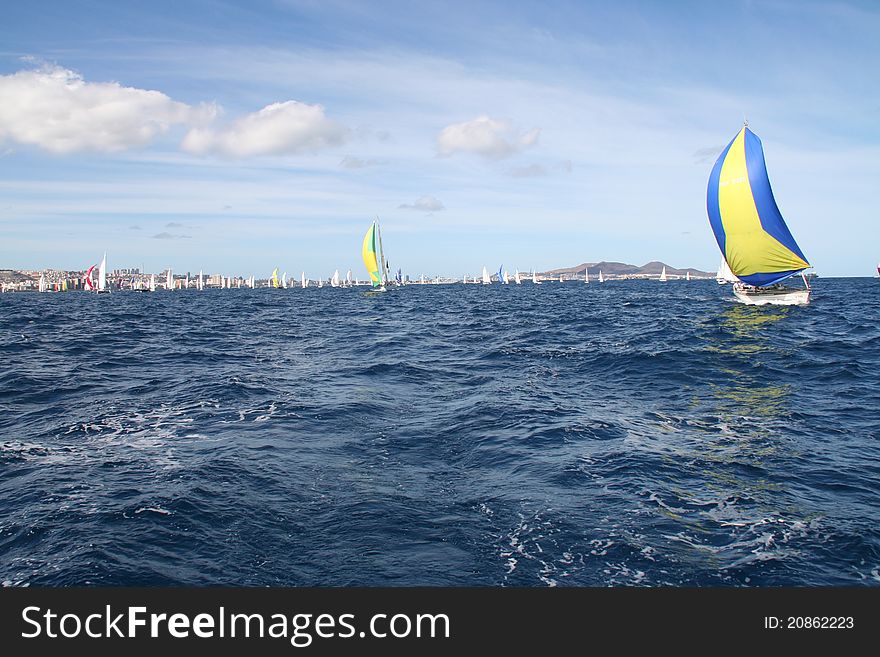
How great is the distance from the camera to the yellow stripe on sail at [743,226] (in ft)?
140

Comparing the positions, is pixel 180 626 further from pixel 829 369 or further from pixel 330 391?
pixel 829 369

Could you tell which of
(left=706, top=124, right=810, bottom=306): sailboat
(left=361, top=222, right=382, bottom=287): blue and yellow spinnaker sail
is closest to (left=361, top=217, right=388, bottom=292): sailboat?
(left=361, top=222, right=382, bottom=287): blue and yellow spinnaker sail

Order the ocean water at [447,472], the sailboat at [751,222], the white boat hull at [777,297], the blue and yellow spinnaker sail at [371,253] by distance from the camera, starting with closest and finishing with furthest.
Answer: the ocean water at [447,472]
the sailboat at [751,222]
the white boat hull at [777,297]
the blue and yellow spinnaker sail at [371,253]

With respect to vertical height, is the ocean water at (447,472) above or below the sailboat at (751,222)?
below

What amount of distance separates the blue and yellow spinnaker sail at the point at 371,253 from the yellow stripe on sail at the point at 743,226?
66527 millimetres

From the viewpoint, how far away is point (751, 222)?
42844mm

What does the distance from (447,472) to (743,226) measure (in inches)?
1643

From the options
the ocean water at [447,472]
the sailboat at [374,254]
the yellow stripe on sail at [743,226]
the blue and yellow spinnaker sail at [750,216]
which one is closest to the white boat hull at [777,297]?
the blue and yellow spinnaker sail at [750,216]

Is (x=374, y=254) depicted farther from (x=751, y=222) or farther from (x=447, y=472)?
(x=447, y=472)

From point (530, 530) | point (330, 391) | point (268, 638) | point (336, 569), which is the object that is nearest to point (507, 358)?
point (330, 391)

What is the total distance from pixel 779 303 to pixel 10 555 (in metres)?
51.9

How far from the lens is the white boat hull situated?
148 ft

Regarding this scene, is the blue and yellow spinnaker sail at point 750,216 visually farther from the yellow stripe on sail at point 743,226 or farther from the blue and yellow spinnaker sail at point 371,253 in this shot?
the blue and yellow spinnaker sail at point 371,253

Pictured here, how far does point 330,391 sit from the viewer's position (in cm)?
1870
